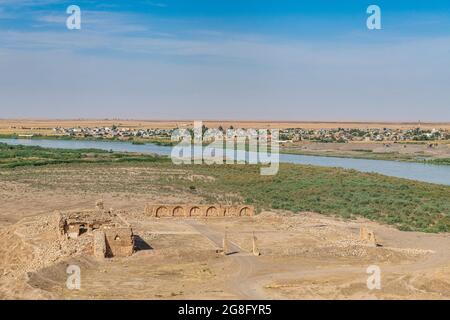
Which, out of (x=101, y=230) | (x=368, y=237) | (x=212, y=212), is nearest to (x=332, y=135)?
(x=212, y=212)

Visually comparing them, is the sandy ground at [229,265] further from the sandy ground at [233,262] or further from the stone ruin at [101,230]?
the stone ruin at [101,230]

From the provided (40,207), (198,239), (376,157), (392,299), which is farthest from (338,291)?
(376,157)

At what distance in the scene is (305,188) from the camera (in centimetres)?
4631

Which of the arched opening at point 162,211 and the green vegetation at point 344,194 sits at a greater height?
the arched opening at point 162,211

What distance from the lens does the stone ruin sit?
21.5 metres

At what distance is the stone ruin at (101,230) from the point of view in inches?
847

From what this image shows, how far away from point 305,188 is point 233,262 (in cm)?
2525

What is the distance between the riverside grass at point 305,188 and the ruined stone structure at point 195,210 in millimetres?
4804

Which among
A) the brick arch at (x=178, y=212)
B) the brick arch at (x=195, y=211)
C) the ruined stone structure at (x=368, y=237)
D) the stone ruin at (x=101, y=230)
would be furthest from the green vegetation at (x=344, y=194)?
the stone ruin at (x=101, y=230)

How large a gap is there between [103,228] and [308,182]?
28.4 metres

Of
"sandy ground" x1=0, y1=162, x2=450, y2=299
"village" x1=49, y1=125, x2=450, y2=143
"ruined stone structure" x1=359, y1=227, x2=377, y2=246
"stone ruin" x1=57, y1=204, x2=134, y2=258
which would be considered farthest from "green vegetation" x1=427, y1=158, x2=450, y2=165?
"stone ruin" x1=57, y1=204, x2=134, y2=258

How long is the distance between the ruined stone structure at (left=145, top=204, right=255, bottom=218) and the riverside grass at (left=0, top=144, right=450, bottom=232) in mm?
4804

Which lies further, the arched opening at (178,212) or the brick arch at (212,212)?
→ the brick arch at (212,212)

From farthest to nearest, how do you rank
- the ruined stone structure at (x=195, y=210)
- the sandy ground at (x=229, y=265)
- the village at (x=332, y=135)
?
1. the village at (x=332, y=135)
2. the ruined stone structure at (x=195, y=210)
3. the sandy ground at (x=229, y=265)
